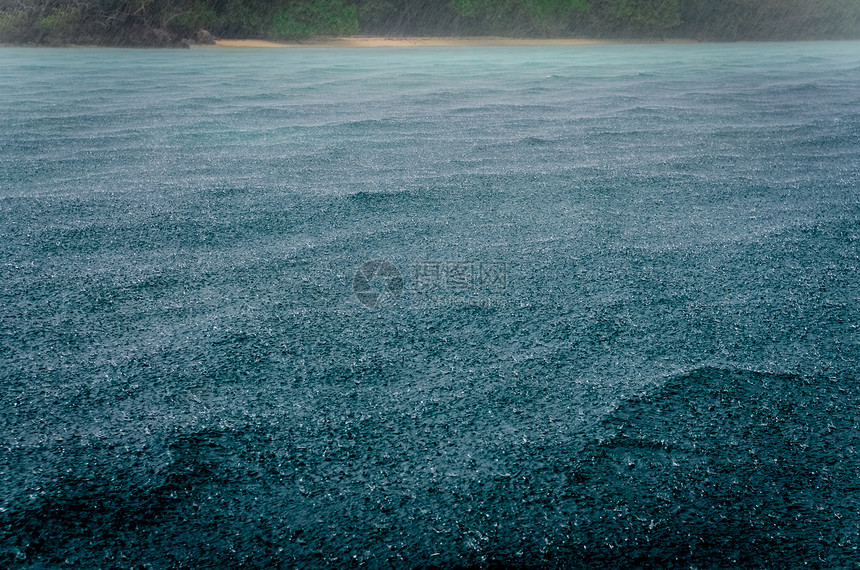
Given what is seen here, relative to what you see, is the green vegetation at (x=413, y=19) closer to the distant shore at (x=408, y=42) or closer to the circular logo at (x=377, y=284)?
the distant shore at (x=408, y=42)

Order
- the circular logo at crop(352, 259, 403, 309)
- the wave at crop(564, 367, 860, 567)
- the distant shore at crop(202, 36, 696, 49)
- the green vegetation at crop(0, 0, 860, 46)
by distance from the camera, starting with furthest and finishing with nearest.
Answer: the distant shore at crop(202, 36, 696, 49), the green vegetation at crop(0, 0, 860, 46), the circular logo at crop(352, 259, 403, 309), the wave at crop(564, 367, 860, 567)

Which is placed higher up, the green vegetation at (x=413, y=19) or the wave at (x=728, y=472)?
the green vegetation at (x=413, y=19)

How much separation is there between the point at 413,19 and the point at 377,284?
1227 cm

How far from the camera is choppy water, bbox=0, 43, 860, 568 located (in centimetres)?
79

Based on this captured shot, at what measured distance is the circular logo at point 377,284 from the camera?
55.4 inches

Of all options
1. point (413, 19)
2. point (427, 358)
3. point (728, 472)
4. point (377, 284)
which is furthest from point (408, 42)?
point (728, 472)

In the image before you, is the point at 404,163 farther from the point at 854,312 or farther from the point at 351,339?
the point at 854,312

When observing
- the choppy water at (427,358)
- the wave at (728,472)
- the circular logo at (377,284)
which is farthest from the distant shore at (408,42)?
the wave at (728,472)

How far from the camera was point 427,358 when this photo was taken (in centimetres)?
117

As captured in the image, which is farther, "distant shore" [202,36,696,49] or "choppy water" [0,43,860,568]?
"distant shore" [202,36,696,49]

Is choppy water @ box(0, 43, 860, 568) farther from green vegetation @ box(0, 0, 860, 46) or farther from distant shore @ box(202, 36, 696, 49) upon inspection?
distant shore @ box(202, 36, 696, 49)

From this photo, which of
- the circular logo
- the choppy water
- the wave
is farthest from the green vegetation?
the wave

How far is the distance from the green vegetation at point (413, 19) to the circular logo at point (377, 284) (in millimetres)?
9252

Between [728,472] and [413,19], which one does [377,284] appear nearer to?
[728,472]
